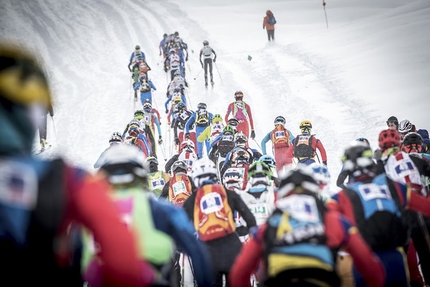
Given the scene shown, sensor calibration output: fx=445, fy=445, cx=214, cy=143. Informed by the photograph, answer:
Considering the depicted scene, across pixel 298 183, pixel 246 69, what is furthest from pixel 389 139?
pixel 246 69

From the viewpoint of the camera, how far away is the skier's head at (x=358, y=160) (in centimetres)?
430

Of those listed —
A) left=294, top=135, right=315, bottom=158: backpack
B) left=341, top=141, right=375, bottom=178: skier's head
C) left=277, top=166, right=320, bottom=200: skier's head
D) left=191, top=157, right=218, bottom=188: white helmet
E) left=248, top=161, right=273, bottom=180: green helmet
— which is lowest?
left=277, top=166, right=320, bottom=200: skier's head

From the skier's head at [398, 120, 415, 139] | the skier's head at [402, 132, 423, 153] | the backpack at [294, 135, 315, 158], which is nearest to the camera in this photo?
the skier's head at [402, 132, 423, 153]

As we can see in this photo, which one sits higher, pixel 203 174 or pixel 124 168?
pixel 203 174

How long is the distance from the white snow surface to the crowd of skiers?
6956mm

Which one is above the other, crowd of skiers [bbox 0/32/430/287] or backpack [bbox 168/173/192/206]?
backpack [bbox 168/173/192/206]

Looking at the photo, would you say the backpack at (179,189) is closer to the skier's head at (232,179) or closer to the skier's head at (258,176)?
the skier's head at (232,179)

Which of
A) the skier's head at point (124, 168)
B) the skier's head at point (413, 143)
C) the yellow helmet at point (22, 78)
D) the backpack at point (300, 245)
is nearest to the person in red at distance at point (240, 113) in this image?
the skier's head at point (413, 143)

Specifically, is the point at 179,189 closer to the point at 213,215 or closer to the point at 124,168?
the point at 213,215

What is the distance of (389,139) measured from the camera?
577 cm

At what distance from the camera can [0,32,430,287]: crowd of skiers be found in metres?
1.85

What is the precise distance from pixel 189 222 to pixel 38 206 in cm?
178

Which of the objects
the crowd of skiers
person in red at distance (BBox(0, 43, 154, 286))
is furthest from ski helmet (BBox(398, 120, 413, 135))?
person in red at distance (BBox(0, 43, 154, 286))

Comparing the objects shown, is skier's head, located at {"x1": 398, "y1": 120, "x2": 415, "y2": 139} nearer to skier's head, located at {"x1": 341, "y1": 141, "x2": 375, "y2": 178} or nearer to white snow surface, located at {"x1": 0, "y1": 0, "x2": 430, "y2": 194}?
white snow surface, located at {"x1": 0, "y1": 0, "x2": 430, "y2": 194}
